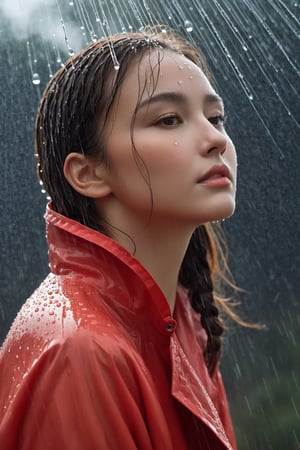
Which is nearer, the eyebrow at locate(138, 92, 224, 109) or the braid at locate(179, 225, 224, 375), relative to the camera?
the eyebrow at locate(138, 92, 224, 109)

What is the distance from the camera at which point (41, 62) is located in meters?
5.15

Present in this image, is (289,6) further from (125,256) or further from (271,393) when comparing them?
(125,256)

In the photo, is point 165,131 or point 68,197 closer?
point 165,131

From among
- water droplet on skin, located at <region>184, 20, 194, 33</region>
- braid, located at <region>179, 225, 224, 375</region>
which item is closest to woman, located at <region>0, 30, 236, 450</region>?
braid, located at <region>179, 225, 224, 375</region>

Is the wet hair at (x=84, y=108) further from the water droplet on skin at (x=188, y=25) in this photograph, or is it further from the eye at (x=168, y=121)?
the water droplet on skin at (x=188, y=25)

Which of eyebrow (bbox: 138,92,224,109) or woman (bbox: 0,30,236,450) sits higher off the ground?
eyebrow (bbox: 138,92,224,109)

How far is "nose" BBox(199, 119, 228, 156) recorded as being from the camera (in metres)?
1.64

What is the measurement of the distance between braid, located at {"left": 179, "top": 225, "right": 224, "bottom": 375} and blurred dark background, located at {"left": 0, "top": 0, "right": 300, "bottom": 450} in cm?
297

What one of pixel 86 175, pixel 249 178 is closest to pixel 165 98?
pixel 86 175

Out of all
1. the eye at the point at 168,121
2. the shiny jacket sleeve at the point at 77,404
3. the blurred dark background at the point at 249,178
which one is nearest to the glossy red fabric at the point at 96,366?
the shiny jacket sleeve at the point at 77,404

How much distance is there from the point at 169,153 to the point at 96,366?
543 mm

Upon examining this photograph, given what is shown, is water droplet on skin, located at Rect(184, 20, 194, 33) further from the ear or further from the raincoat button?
the raincoat button

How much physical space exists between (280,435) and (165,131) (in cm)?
345

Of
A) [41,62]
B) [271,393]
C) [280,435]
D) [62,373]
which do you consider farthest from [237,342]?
[62,373]
